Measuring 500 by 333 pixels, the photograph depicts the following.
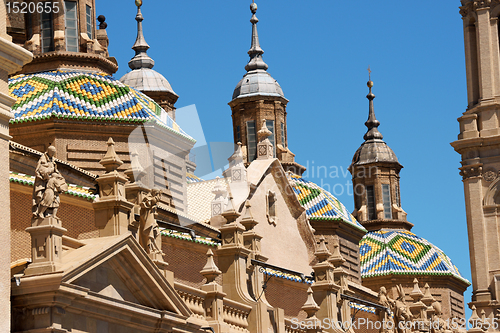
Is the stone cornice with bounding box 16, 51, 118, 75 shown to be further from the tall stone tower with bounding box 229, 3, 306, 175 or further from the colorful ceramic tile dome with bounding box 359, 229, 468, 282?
the colorful ceramic tile dome with bounding box 359, 229, 468, 282

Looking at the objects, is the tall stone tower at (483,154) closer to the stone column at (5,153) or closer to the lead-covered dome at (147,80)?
the lead-covered dome at (147,80)

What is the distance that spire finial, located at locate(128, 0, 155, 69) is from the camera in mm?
58281

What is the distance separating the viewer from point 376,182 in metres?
68.4

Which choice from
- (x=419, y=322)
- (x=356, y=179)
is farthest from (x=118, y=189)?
(x=356, y=179)

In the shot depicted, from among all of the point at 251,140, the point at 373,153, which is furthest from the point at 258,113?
the point at 373,153

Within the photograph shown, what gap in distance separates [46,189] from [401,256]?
44.6 meters

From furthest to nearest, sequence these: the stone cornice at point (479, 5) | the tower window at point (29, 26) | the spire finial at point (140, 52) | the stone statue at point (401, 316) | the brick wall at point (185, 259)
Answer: the spire finial at point (140, 52)
the stone cornice at point (479, 5)
the stone statue at point (401, 316)
the tower window at point (29, 26)
the brick wall at point (185, 259)

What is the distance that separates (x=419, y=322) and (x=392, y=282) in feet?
55.1

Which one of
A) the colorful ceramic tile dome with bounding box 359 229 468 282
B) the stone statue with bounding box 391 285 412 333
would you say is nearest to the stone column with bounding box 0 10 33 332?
the stone statue with bounding box 391 285 412 333

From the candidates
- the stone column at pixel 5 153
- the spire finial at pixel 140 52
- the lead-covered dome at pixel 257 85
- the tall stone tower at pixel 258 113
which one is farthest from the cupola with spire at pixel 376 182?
the stone column at pixel 5 153

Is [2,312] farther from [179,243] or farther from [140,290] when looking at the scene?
[179,243]

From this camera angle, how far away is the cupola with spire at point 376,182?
67.7 m

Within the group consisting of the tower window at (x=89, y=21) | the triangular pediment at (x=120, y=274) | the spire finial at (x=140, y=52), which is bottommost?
the triangular pediment at (x=120, y=274)

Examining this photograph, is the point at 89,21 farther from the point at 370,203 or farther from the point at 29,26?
the point at 370,203
